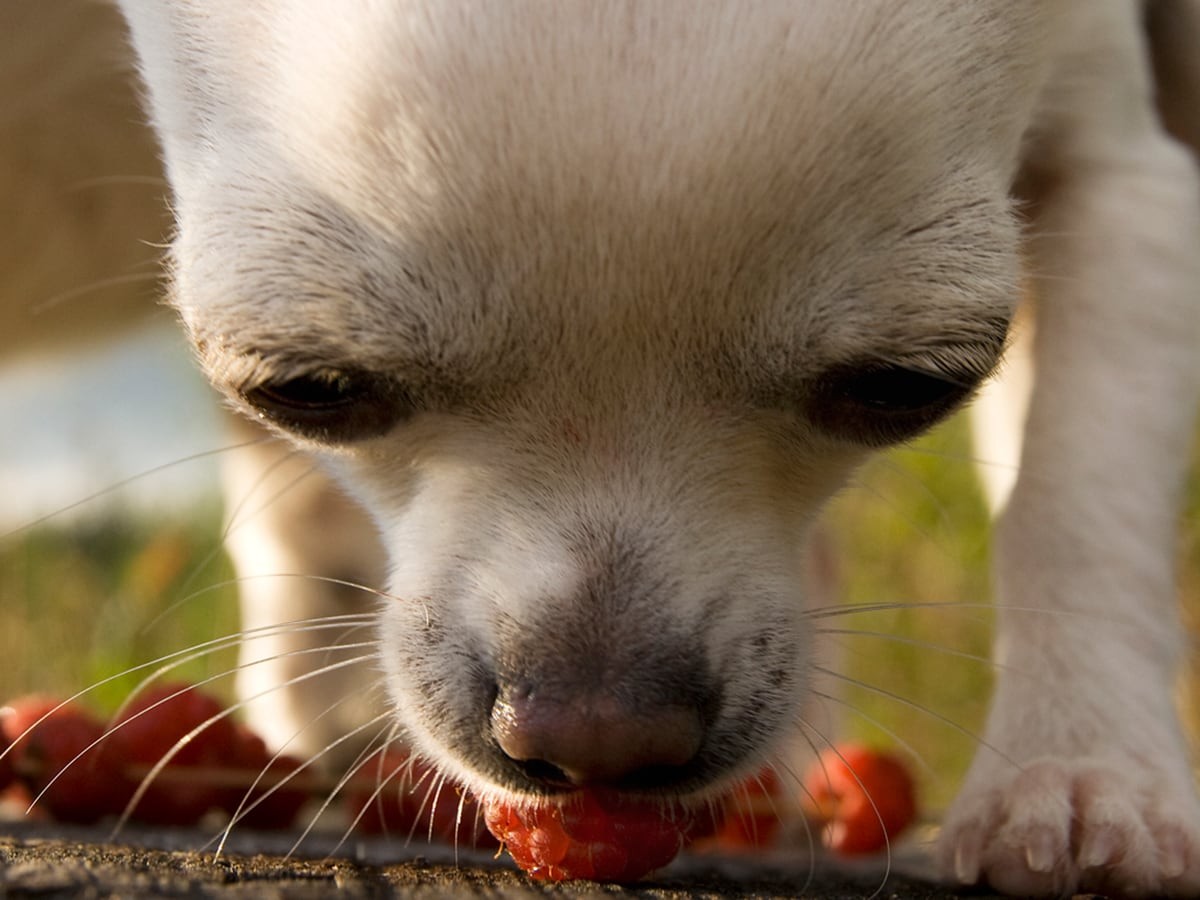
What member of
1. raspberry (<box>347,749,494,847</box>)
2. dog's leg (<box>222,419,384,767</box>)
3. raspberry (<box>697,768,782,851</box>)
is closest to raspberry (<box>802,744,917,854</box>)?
raspberry (<box>697,768,782,851</box>)

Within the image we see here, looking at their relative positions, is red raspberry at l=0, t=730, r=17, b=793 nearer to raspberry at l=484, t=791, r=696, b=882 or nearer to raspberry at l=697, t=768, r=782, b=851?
raspberry at l=484, t=791, r=696, b=882

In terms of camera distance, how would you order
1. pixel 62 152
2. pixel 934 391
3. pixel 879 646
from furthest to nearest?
pixel 879 646 → pixel 62 152 → pixel 934 391

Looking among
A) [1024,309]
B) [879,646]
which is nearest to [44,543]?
[879,646]

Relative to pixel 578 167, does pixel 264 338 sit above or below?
below

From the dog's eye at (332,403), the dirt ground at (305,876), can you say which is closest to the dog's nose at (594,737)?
the dirt ground at (305,876)

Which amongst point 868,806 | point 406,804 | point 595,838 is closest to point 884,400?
point 595,838

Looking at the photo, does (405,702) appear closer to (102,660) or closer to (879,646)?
(102,660)

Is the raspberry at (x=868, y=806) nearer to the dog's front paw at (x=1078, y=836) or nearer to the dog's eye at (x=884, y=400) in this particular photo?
the dog's front paw at (x=1078, y=836)
